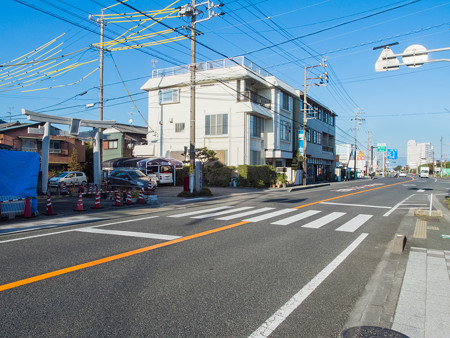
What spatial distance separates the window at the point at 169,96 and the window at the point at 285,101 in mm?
11994

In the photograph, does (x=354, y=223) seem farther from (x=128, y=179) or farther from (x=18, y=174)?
(x=128, y=179)

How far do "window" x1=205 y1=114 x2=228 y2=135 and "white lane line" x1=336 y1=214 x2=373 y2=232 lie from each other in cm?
2085

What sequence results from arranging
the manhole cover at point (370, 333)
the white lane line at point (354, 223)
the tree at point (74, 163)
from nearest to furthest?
the manhole cover at point (370, 333) → the white lane line at point (354, 223) → the tree at point (74, 163)

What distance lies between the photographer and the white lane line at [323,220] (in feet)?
32.0

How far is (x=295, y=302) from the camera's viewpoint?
13.6 feet

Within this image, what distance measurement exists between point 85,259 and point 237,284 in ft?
9.92

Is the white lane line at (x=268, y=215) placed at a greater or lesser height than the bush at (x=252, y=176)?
lesser

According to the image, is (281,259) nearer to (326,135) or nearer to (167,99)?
(167,99)

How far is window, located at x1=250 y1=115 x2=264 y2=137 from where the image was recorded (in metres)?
32.2

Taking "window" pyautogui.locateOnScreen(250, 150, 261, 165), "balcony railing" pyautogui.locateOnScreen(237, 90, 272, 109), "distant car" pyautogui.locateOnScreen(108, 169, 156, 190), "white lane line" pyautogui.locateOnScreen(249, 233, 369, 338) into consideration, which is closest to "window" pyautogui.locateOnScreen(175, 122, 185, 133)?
"balcony railing" pyautogui.locateOnScreen(237, 90, 272, 109)

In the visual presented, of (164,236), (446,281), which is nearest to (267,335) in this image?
(446,281)

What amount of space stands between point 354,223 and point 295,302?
7199 millimetres

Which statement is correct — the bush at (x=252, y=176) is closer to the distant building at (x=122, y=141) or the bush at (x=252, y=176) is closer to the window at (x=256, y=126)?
the window at (x=256, y=126)

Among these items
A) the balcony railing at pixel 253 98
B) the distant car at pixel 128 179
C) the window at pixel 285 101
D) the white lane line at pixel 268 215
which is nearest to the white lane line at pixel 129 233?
the white lane line at pixel 268 215
